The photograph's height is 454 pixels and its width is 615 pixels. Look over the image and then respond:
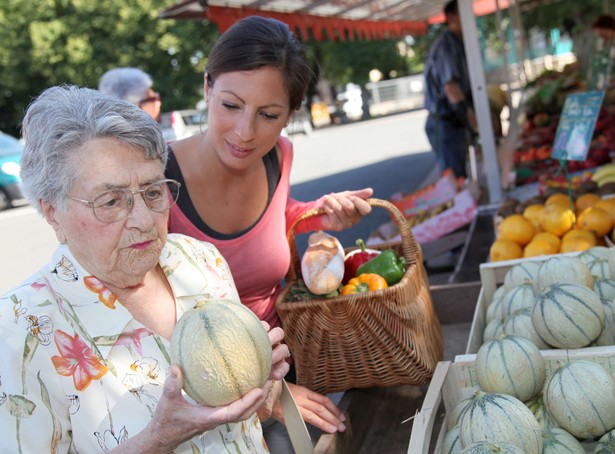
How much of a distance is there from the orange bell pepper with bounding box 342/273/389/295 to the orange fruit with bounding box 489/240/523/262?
1336 mm

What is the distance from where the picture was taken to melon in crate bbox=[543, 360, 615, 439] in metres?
1.87

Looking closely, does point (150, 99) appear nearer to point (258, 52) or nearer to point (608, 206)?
point (258, 52)

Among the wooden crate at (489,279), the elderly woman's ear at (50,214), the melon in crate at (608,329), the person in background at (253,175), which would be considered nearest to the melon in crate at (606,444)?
the melon in crate at (608,329)

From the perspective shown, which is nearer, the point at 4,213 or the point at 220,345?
the point at 220,345

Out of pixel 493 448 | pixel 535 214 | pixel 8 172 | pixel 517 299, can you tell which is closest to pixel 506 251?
pixel 535 214

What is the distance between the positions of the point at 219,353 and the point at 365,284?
1.24 metres

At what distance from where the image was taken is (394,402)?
2.71 meters

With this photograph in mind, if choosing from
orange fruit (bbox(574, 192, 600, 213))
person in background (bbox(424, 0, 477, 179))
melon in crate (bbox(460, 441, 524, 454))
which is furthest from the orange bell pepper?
person in background (bbox(424, 0, 477, 179))

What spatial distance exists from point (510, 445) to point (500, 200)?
16.8 feet

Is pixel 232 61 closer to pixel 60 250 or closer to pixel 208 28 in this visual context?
pixel 60 250

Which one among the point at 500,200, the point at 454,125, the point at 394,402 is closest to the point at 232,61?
the point at 394,402

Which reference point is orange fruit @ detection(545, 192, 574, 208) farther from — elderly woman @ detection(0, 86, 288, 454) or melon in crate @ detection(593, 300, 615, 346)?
elderly woman @ detection(0, 86, 288, 454)

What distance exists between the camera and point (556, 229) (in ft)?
12.9

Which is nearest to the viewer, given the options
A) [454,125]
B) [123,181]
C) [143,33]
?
[123,181]
